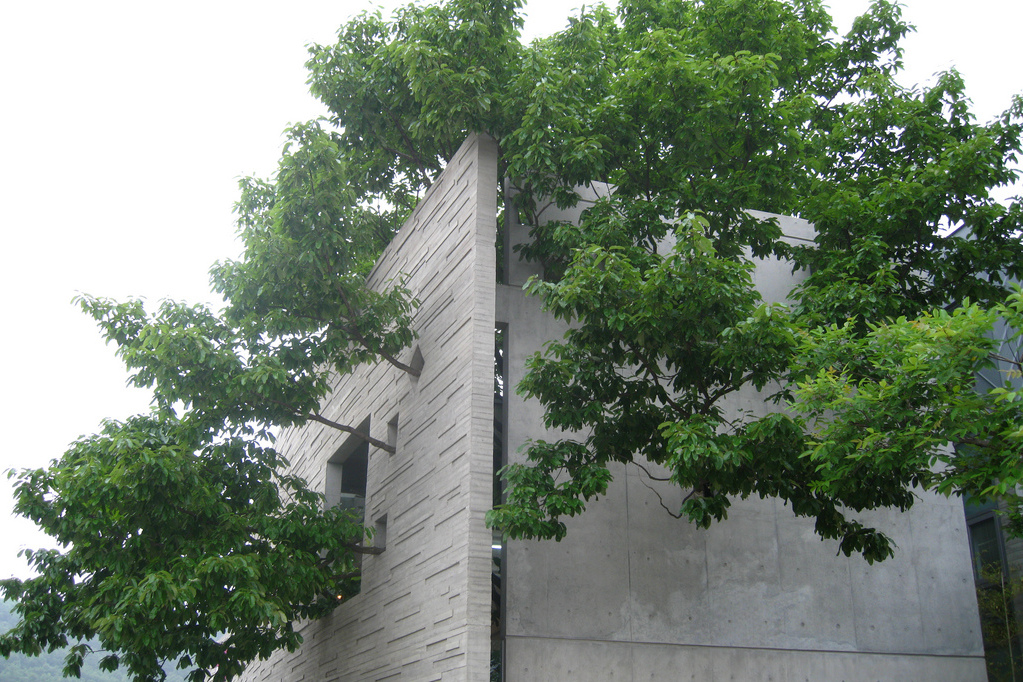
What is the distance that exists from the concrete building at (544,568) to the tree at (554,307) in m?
0.47

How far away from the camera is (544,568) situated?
29.6 feet

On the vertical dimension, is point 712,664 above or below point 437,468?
below

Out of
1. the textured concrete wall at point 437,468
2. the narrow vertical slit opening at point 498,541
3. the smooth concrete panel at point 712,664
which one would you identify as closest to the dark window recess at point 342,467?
the textured concrete wall at point 437,468

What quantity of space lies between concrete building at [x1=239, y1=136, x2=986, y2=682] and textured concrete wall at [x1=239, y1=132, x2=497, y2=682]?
2cm

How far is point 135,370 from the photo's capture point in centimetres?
963

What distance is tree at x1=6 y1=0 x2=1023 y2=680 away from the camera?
8117mm

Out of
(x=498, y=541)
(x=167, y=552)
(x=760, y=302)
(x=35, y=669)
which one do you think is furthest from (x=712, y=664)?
(x=35, y=669)

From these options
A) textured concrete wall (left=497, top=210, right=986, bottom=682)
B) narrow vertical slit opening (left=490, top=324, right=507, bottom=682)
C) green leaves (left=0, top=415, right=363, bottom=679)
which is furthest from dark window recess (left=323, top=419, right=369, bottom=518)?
textured concrete wall (left=497, top=210, right=986, bottom=682)

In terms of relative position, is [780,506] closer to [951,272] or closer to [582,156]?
[951,272]

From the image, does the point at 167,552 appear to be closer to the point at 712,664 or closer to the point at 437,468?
the point at 437,468

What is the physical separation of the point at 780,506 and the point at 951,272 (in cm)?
316

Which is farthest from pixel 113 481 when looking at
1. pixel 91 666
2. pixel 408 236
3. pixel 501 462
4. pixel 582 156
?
pixel 91 666

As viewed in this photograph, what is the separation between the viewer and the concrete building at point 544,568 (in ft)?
28.5

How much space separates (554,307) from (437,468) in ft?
7.09
